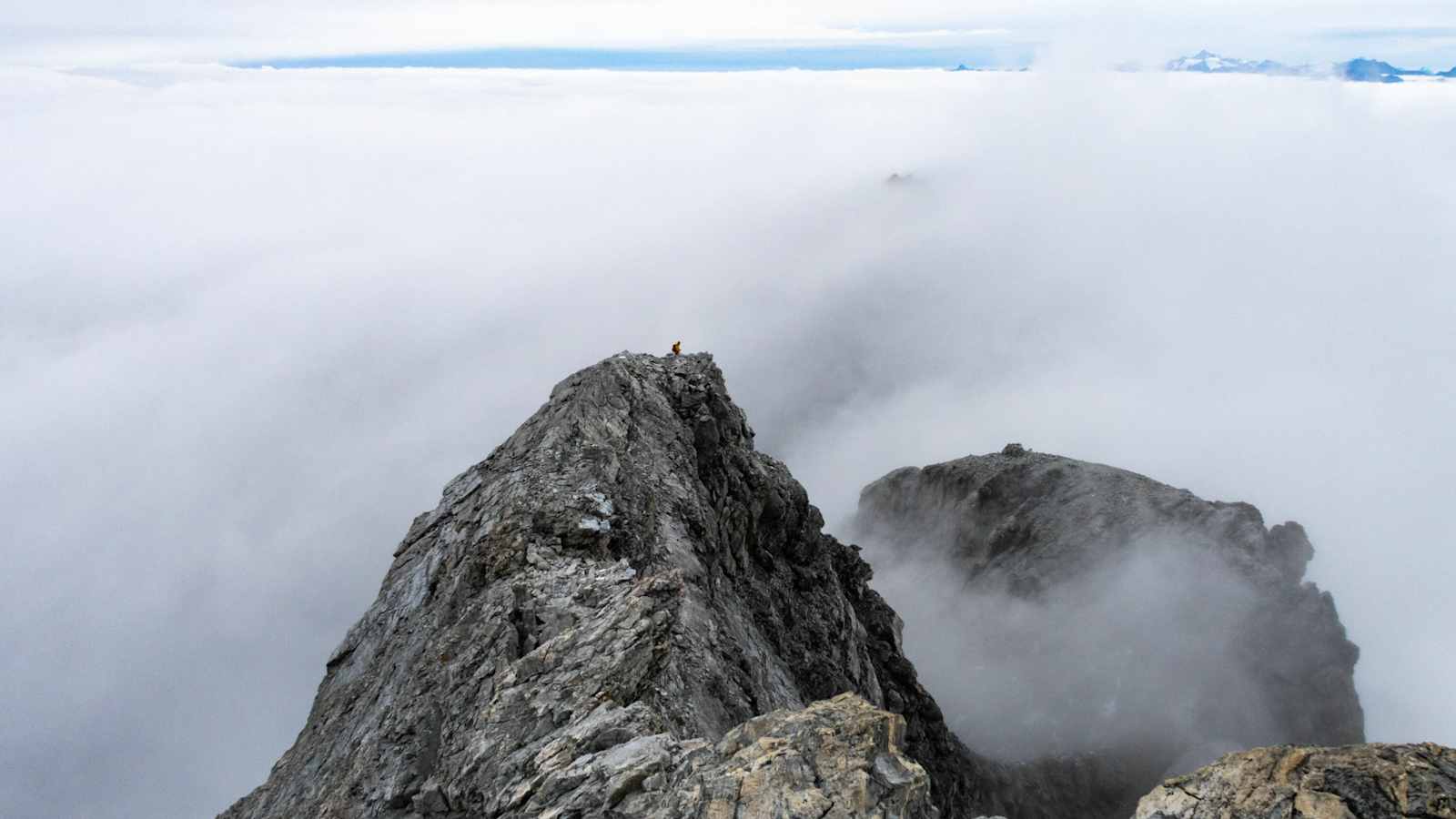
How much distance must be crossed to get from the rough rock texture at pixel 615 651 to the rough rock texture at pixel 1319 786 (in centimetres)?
595

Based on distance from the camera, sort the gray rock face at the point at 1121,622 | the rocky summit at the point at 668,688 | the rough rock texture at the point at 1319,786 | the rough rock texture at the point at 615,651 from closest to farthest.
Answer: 1. the rough rock texture at the point at 1319,786
2. the rocky summit at the point at 668,688
3. the rough rock texture at the point at 615,651
4. the gray rock face at the point at 1121,622

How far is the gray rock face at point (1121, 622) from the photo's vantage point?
3125 inches

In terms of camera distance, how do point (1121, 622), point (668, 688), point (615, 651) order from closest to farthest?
point (668, 688), point (615, 651), point (1121, 622)

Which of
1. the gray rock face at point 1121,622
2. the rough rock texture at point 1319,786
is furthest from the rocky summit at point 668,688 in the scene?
the gray rock face at point 1121,622

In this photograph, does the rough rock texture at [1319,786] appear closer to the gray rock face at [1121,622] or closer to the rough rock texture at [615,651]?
the rough rock texture at [615,651]

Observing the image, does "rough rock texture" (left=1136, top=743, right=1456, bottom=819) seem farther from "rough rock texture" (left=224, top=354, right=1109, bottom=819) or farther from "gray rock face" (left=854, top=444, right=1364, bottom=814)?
"gray rock face" (left=854, top=444, right=1364, bottom=814)

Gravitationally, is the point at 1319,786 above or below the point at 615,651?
below

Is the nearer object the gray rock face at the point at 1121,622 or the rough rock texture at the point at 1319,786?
the rough rock texture at the point at 1319,786

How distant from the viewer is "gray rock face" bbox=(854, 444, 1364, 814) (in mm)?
79375

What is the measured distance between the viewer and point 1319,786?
60.8 ft

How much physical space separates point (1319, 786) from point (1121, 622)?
254 feet

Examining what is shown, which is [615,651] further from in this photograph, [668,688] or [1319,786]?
[1319,786]

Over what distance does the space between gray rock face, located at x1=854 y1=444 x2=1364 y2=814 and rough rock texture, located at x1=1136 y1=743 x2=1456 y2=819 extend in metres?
61.5

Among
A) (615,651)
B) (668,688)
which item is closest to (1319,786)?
(668,688)
